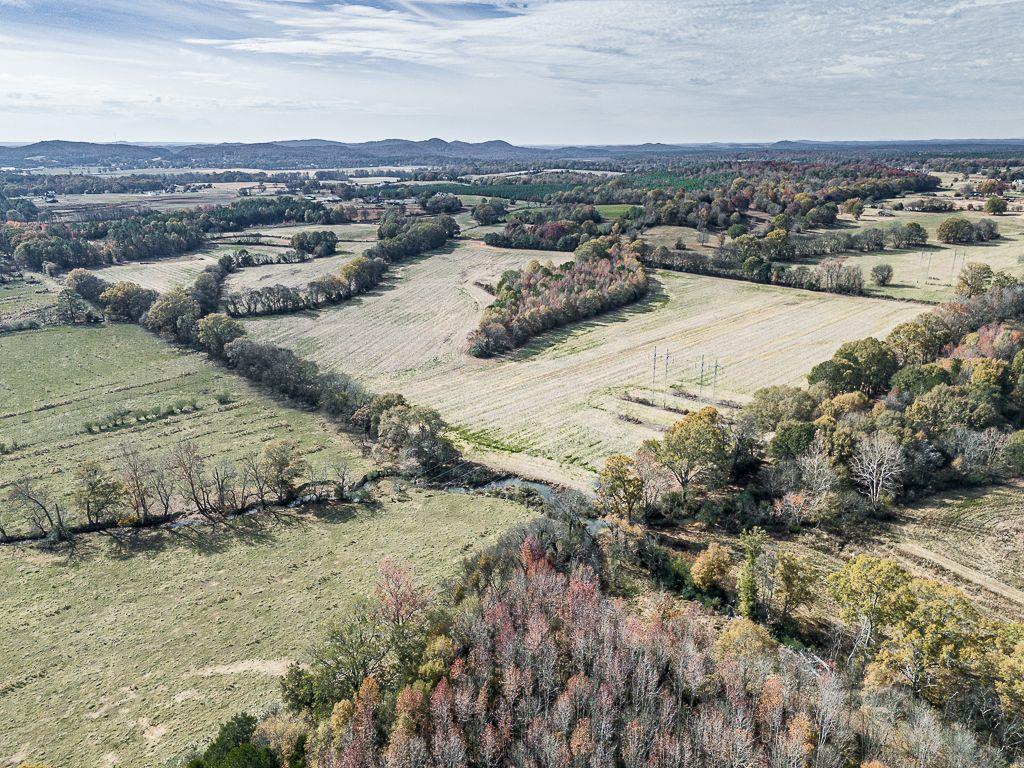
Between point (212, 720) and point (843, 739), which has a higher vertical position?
point (843, 739)

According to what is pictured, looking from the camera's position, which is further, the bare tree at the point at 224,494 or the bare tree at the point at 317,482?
the bare tree at the point at 317,482

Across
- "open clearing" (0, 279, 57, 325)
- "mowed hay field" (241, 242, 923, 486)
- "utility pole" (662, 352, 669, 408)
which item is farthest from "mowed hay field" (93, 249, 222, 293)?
"utility pole" (662, 352, 669, 408)

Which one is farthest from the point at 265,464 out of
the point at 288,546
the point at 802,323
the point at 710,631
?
the point at 802,323

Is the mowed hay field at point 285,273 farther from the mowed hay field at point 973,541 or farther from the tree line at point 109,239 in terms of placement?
the mowed hay field at point 973,541

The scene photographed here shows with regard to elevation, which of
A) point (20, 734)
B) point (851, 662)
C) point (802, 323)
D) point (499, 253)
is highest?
point (499, 253)

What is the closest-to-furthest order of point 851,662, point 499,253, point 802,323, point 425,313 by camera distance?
1. point 851,662
2. point 802,323
3. point 425,313
4. point 499,253

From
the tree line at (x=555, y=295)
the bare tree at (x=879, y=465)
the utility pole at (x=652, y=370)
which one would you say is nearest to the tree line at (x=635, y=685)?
the bare tree at (x=879, y=465)

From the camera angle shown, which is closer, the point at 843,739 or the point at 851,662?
the point at 843,739

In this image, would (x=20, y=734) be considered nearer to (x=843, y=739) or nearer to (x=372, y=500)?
(x=372, y=500)
